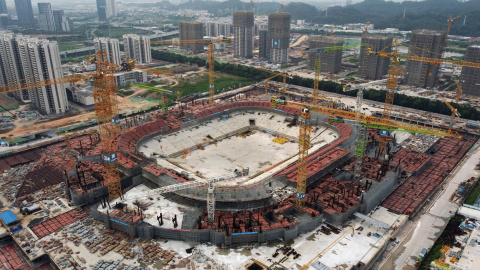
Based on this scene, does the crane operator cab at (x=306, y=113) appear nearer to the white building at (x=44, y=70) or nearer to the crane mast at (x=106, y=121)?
the crane mast at (x=106, y=121)

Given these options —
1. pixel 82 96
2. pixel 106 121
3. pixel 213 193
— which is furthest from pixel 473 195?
pixel 82 96

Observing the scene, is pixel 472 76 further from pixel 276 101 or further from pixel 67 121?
pixel 67 121

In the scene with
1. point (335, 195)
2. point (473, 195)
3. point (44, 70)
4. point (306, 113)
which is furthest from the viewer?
point (44, 70)

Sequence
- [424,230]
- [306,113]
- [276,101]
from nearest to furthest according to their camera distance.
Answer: [306,113], [424,230], [276,101]

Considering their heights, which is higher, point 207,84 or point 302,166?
point 302,166

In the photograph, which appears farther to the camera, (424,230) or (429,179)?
(429,179)

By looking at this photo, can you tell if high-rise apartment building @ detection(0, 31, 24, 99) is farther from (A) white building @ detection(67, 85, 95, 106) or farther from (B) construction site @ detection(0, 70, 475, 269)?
(B) construction site @ detection(0, 70, 475, 269)

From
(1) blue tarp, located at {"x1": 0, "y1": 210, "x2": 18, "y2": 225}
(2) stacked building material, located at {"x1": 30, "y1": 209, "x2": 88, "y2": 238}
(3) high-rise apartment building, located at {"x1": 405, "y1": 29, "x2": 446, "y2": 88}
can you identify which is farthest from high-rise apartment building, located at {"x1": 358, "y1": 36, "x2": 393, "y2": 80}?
(1) blue tarp, located at {"x1": 0, "y1": 210, "x2": 18, "y2": 225}

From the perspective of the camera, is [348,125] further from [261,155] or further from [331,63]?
[331,63]
